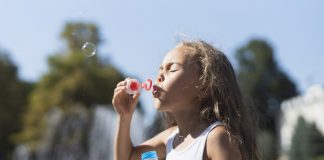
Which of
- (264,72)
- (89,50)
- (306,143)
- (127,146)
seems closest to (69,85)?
(306,143)

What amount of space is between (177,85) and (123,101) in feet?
0.98

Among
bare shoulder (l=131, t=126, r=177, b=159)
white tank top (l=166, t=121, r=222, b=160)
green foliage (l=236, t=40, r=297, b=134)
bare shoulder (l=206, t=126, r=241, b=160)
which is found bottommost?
bare shoulder (l=206, t=126, r=241, b=160)

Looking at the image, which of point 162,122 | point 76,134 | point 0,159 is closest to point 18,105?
point 0,159

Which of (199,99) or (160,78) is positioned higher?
(160,78)

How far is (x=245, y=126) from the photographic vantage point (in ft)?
7.72

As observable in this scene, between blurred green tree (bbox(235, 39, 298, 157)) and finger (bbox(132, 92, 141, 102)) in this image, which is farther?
blurred green tree (bbox(235, 39, 298, 157))

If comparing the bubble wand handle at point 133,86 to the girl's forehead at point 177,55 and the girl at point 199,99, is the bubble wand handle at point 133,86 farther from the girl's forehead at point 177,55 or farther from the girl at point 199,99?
the girl's forehead at point 177,55

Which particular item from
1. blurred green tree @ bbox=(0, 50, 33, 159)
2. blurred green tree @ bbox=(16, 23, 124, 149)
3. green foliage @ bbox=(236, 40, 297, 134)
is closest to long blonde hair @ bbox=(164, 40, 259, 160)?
blurred green tree @ bbox=(16, 23, 124, 149)

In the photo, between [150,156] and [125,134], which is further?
[125,134]

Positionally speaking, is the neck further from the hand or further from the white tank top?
the hand

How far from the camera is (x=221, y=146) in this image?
2.16m

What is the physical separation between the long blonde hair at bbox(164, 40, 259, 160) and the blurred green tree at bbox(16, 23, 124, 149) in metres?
20.4

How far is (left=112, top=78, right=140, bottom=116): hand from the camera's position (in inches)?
98.7

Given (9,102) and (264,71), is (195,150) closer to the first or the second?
(9,102)
